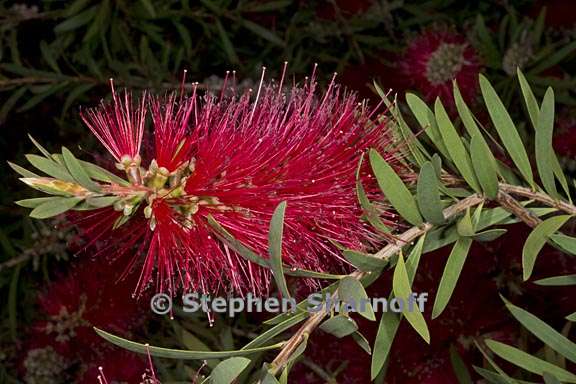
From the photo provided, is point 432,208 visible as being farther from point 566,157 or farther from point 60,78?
point 60,78

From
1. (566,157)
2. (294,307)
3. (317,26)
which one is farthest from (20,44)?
(294,307)

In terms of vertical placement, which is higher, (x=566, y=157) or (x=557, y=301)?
(x=566, y=157)

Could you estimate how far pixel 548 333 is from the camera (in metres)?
0.79

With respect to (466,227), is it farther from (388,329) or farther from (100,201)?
(100,201)

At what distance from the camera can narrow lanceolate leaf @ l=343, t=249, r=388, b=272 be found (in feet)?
2.23

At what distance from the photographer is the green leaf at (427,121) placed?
0.80 m

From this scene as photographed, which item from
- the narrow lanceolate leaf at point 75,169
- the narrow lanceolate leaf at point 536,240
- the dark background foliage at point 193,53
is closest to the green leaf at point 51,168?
the narrow lanceolate leaf at point 75,169

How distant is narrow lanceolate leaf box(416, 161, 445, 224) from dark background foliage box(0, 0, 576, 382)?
842 mm

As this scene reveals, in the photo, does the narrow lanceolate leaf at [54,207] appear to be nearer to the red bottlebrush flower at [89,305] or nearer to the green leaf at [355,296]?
the green leaf at [355,296]

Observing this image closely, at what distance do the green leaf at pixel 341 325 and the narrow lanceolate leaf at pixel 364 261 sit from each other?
0.17 ft

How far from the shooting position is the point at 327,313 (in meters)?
0.73

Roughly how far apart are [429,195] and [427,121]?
0.16 meters

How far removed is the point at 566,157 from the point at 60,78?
1.10 m

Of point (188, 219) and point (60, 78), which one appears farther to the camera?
point (60, 78)
